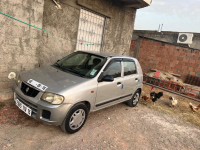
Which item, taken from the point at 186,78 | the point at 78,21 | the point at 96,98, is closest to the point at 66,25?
the point at 78,21

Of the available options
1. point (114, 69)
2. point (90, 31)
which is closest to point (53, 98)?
point (114, 69)

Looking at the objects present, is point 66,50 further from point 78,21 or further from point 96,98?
point 96,98

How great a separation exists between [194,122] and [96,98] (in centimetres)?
346

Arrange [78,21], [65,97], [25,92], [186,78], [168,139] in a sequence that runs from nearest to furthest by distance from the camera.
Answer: [65,97], [25,92], [168,139], [78,21], [186,78]

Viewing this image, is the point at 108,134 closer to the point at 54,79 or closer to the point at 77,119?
the point at 77,119

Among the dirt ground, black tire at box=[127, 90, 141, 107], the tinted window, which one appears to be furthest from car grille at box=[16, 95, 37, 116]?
black tire at box=[127, 90, 141, 107]

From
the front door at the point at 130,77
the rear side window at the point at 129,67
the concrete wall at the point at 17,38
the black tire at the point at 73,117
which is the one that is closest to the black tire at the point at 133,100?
the front door at the point at 130,77

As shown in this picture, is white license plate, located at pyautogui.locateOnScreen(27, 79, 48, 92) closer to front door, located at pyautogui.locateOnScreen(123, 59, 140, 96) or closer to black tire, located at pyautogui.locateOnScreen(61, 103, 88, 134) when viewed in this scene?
black tire, located at pyautogui.locateOnScreen(61, 103, 88, 134)

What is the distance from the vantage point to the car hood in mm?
2832

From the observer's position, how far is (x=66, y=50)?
580 centimetres

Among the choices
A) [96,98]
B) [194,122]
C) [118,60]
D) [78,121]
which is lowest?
[194,122]

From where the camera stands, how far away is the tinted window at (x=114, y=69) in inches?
146

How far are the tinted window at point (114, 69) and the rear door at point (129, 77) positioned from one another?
23 centimetres

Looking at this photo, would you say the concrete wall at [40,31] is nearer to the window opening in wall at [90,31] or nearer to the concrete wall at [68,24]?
the concrete wall at [68,24]
